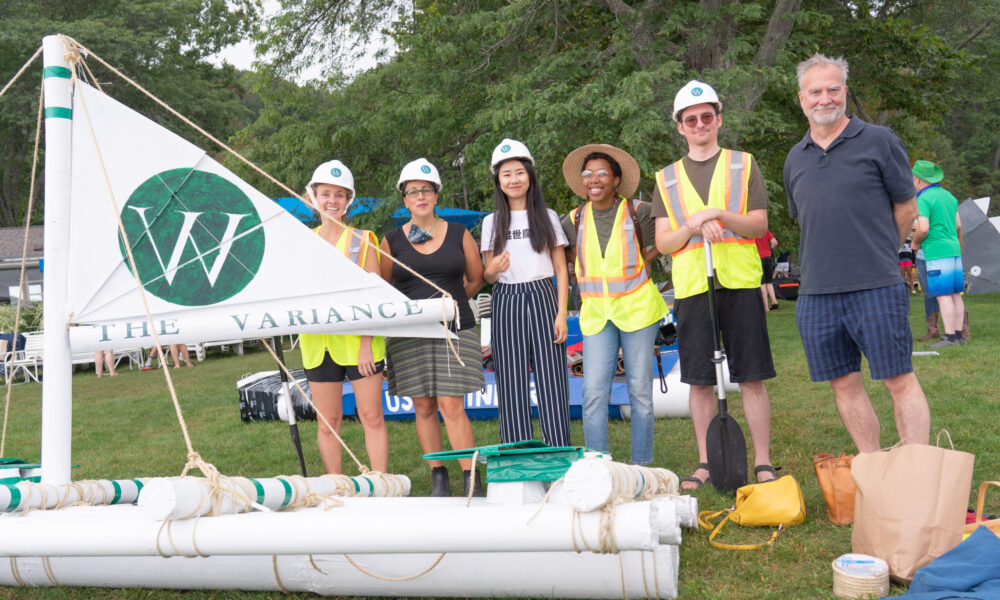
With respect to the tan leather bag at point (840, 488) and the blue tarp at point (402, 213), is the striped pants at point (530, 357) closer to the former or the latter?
the tan leather bag at point (840, 488)

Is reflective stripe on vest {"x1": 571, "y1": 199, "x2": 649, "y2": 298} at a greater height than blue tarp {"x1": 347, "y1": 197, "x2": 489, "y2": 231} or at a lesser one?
lesser

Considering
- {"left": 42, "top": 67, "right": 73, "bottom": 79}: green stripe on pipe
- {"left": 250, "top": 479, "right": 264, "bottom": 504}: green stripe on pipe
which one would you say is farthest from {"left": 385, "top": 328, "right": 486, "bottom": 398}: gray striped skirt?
{"left": 42, "top": 67, "right": 73, "bottom": 79}: green stripe on pipe

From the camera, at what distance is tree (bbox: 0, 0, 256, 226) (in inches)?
928

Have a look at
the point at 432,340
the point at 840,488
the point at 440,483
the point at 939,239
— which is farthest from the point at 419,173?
the point at 939,239

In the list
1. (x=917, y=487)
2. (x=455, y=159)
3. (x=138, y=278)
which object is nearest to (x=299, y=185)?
(x=455, y=159)

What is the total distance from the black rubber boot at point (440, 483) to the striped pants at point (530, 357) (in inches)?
18.3

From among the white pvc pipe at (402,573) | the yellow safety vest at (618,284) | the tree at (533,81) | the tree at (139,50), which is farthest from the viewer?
the tree at (139,50)

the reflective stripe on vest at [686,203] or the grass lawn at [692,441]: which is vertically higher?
the reflective stripe on vest at [686,203]

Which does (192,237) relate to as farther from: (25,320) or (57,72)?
(25,320)

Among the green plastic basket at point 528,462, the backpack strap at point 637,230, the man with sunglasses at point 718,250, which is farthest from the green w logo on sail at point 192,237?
the man with sunglasses at point 718,250

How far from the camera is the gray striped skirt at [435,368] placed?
14.7ft

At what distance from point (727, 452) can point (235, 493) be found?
254cm

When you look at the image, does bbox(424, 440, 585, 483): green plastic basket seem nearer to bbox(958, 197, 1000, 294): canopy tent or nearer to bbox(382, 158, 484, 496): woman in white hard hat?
bbox(382, 158, 484, 496): woman in white hard hat

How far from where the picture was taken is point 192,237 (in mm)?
3533
